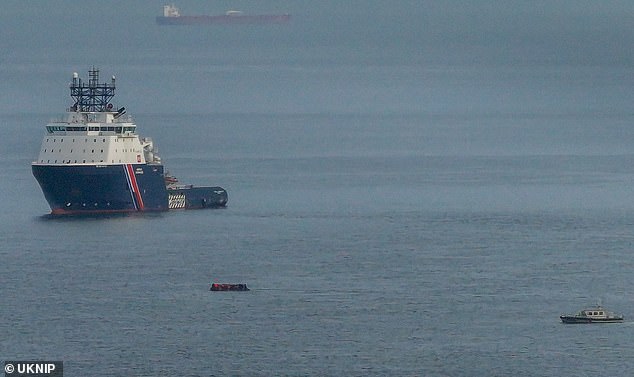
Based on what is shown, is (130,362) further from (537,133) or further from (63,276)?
(537,133)

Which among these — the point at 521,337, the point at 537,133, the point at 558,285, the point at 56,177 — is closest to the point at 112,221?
the point at 56,177

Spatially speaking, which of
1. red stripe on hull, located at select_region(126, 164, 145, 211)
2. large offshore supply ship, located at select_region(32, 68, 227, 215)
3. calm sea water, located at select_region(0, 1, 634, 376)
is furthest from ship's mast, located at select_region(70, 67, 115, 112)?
calm sea water, located at select_region(0, 1, 634, 376)

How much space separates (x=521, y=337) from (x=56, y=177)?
3670 cm

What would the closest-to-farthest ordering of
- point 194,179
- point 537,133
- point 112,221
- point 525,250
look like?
point 525,250 < point 112,221 < point 194,179 < point 537,133

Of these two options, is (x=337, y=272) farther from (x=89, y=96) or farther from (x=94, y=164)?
(x=89, y=96)

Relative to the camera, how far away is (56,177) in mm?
107250

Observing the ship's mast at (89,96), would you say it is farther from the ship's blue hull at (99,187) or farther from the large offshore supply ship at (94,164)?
the ship's blue hull at (99,187)

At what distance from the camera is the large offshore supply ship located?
352 ft

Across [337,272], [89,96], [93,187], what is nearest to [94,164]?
[93,187]

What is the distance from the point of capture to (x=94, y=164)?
107062 millimetres

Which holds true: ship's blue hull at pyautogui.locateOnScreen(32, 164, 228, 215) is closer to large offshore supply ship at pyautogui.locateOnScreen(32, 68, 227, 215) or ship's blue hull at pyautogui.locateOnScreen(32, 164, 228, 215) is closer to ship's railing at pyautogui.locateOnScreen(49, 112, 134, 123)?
large offshore supply ship at pyautogui.locateOnScreen(32, 68, 227, 215)

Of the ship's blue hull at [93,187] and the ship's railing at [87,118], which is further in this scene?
the ship's railing at [87,118]

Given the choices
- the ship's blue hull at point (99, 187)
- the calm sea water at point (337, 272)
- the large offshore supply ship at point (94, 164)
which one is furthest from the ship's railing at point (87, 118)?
the calm sea water at point (337, 272)

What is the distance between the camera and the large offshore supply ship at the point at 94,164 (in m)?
107
